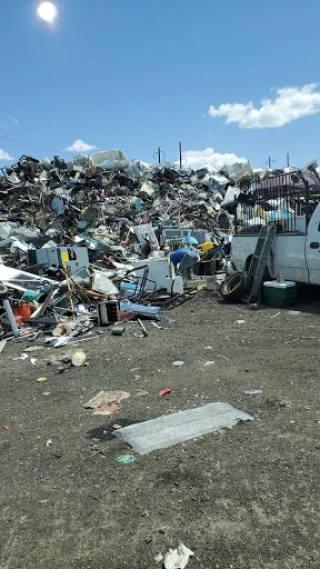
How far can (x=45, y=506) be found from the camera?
2.53 meters

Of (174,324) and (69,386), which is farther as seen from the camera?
(174,324)

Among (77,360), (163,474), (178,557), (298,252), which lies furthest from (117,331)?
(178,557)

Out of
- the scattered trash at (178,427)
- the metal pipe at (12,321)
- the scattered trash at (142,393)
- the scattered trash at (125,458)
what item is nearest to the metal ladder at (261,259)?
the metal pipe at (12,321)

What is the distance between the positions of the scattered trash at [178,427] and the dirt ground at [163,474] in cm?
11

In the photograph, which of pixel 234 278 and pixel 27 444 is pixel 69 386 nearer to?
pixel 27 444

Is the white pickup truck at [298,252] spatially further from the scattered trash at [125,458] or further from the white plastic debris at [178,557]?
the white plastic debris at [178,557]

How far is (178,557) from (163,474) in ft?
2.34

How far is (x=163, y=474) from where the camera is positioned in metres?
2.75

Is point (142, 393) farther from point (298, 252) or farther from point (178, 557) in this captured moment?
point (298, 252)

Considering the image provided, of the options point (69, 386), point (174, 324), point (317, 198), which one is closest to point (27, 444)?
point (69, 386)

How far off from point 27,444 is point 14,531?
108 centimetres

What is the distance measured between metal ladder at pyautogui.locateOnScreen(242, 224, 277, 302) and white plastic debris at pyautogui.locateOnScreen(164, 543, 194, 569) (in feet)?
22.4

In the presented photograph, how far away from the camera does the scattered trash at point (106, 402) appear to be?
3904 mm

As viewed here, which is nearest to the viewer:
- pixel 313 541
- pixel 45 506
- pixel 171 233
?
pixel 313 541
